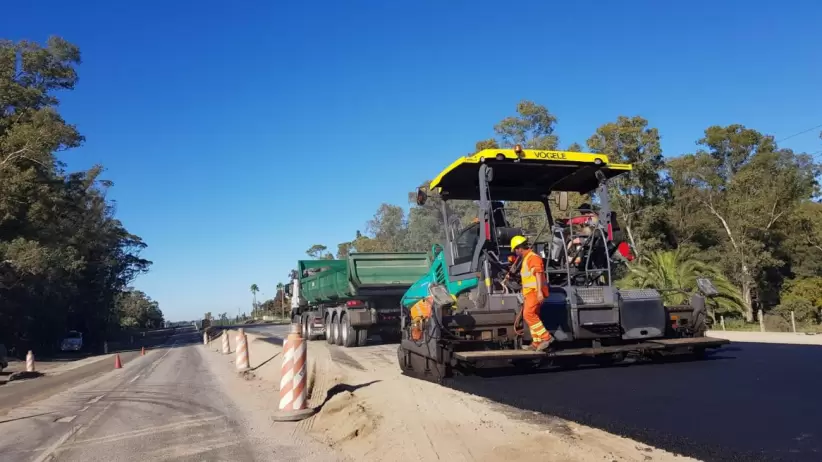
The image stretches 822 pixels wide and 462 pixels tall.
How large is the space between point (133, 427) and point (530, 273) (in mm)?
5907

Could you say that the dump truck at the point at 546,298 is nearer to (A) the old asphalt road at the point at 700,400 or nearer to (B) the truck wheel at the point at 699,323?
(B) the truck wheel at the point at 699,323

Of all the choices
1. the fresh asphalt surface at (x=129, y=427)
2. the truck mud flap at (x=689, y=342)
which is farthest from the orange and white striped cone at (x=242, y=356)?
the truck mud flap at (x=689, y=342)

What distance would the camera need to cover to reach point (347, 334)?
62.5ft

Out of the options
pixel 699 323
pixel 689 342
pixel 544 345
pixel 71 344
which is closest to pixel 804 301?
pixel 699 323

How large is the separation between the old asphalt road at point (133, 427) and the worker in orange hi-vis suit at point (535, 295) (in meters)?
3.17

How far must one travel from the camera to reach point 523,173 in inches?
354

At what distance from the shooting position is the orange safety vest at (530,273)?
7.42 m

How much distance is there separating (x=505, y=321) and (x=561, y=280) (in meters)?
1.33

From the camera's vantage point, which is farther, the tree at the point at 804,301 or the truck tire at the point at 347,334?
the tree at the point at 804,301

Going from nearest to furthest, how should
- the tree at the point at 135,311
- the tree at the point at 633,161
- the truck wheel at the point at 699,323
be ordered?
the truck wheel at the point at 699,323 < the tree at the point at 633,161 < the tree at the point at 135,311

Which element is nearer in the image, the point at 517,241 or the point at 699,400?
the point at 699,400

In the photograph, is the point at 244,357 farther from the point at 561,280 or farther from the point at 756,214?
the point at 756,214

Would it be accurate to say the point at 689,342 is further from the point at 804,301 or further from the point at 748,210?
the point at 804,301

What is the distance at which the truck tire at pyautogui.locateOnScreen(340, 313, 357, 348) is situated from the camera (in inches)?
744
